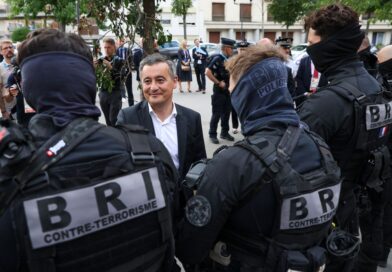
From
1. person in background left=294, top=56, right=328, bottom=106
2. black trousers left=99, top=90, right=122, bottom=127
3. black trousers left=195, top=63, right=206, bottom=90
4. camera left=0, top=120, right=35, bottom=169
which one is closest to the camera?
camera left=0, top=120, right=35, bottom=169

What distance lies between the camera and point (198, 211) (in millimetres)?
1518

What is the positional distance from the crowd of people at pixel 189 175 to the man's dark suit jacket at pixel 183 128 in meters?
0.86

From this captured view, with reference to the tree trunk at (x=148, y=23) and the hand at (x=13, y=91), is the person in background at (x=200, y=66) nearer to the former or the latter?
the hand at (x=13, y=91)

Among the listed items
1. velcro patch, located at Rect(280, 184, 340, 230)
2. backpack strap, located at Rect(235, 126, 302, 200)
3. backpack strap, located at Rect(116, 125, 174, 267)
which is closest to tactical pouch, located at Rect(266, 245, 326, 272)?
velcro patch, located at Rect(280, 184, 340, 230)

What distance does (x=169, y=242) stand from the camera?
1443mm

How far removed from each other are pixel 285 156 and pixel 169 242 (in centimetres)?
58

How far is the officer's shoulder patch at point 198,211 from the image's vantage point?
1.49 m

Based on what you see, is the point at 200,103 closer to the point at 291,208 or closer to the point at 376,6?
the point at 376,6

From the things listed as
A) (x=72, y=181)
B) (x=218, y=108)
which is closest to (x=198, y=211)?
(x=72, y=181)

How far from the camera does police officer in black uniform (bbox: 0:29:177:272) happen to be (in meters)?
1.12

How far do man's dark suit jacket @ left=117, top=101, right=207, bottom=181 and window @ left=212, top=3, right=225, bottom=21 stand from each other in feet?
132

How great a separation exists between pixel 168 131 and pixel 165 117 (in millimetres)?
113

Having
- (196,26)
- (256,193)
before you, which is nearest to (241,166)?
(256,193)

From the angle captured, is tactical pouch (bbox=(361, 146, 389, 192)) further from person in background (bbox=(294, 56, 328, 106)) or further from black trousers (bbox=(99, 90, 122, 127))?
black trousers (bbox=(99, 90, 122, 127))
